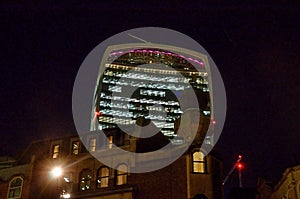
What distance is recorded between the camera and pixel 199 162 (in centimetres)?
4216

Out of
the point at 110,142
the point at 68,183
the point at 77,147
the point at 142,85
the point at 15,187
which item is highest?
the point at 142,85

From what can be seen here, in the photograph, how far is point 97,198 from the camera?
4275 cm

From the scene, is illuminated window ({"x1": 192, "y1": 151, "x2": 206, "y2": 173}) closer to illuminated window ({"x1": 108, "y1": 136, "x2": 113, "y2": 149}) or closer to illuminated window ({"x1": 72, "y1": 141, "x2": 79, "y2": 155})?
illuminated window ({"x1": 108, "y1": 136, "x2": 113, "y2": 149})

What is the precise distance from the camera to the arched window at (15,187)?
4491 centimetres

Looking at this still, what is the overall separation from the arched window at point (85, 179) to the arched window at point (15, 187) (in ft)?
18.0

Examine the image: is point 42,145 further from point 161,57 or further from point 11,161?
point 161,57

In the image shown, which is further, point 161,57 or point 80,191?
point 161,57

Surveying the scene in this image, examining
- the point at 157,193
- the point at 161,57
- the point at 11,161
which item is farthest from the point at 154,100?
the point at 157,193

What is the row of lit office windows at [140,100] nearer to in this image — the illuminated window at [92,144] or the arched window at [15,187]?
the illuminated window at [92,144]

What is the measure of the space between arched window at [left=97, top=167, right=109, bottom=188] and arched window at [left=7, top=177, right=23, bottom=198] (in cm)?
728

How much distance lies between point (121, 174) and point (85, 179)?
393cm

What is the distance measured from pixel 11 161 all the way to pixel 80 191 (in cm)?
1336

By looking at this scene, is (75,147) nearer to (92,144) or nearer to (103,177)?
(92,144)

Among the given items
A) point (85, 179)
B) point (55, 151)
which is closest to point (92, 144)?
point (85, 179)
